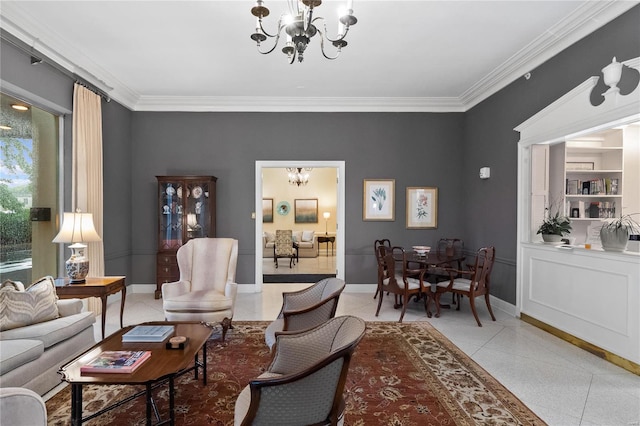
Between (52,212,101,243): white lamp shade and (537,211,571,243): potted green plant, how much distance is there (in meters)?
5.08

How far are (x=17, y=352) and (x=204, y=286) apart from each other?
6.27ft

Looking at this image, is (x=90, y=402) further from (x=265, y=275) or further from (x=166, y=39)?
(x=265, y=275)

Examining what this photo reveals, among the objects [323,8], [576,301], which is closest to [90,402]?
[323,8]

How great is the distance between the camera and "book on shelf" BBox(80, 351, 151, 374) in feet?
6.41

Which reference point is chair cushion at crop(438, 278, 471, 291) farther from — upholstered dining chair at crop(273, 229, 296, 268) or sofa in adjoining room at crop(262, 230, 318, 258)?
sofa in adjoining room at crop(262, 230, 318, 258)

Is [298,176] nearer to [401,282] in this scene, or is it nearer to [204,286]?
[401,282]

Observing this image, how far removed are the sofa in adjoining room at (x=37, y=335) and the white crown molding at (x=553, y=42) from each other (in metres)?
5.37

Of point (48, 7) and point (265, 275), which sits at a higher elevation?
point (48, 7)

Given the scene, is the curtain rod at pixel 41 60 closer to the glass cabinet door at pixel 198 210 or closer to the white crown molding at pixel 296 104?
the white crown molding at pixel 296 104

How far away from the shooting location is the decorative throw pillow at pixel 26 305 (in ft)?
8.39

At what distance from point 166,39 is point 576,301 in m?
5.26

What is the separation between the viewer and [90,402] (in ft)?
8.05

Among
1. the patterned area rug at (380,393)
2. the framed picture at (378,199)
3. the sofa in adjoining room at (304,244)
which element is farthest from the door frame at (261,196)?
the sofa in adjoining room at (304,244)

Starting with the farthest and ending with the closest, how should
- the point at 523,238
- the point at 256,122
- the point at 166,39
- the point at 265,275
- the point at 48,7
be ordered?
the point at 265,275, the point at 256,122, the point at 523,238, the point at 166,39, the point at 48,7
